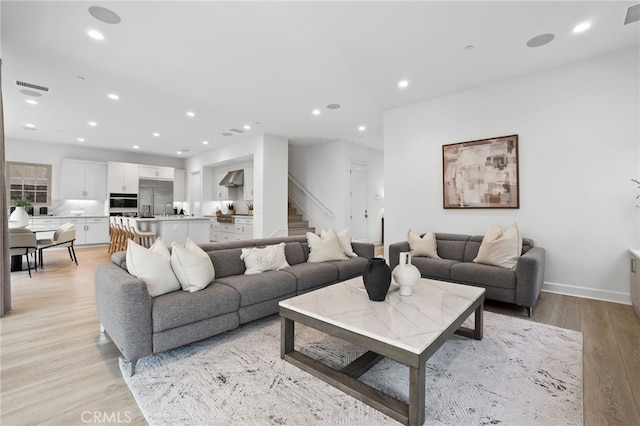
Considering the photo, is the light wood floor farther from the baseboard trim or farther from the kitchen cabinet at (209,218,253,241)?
the kitchen cabinet at (209,218,253,241)

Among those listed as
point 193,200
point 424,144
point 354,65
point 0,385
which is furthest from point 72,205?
point 424,144

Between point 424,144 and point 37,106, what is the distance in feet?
22.7

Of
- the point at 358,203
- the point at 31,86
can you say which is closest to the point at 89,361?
the point at 31,86

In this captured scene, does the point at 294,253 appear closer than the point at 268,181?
Yes

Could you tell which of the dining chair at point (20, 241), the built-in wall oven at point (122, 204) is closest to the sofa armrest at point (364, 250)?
the dining chair at point (20, 241)

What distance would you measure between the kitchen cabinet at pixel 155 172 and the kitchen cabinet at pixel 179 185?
290 mm

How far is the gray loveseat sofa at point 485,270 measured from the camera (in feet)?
10.0

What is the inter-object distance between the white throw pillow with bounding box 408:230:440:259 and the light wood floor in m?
0.97

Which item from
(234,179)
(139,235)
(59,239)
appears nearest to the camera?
(59,239)

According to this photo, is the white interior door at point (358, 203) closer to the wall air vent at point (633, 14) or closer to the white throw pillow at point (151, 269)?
the wall air vent at point (633, 14)

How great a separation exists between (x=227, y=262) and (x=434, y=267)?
2.57 m

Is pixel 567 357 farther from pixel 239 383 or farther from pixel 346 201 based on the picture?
pixel 346 201

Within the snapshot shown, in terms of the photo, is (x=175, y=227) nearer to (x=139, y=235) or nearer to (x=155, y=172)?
(x=139, y=235)

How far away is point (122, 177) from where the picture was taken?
9.02 m
